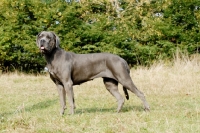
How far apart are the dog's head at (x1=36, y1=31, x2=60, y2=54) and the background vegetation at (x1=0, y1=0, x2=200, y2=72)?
13.1 metres

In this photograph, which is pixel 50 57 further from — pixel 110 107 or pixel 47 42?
pixel 110 107

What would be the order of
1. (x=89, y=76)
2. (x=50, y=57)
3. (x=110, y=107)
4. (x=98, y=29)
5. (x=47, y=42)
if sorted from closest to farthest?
1. (x=47, y=42)
2. (x=50, y=57)
3. (x=89, y=76)
4. (x=110, y=107)
5. (x=98, y=29)

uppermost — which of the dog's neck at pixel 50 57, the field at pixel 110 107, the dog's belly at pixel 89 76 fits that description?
the dog's neck at pixel 50 57

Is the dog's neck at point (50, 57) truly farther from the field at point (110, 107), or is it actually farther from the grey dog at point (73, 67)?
the field at point (110, 107)

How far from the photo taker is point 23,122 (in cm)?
541

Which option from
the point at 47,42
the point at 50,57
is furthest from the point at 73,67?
the point at 47,42

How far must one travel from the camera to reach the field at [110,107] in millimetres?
5254

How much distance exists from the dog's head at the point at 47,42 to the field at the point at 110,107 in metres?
1.31

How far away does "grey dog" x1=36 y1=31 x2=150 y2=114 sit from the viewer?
7.55 meters

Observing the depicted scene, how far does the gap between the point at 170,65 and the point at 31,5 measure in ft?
29.1

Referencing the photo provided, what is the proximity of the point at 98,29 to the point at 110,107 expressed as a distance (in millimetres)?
12970

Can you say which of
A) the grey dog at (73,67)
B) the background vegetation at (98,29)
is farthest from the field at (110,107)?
the background vegetation at (98,29)

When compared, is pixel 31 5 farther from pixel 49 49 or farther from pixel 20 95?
pixel 49 49

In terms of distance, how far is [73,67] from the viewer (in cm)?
781
